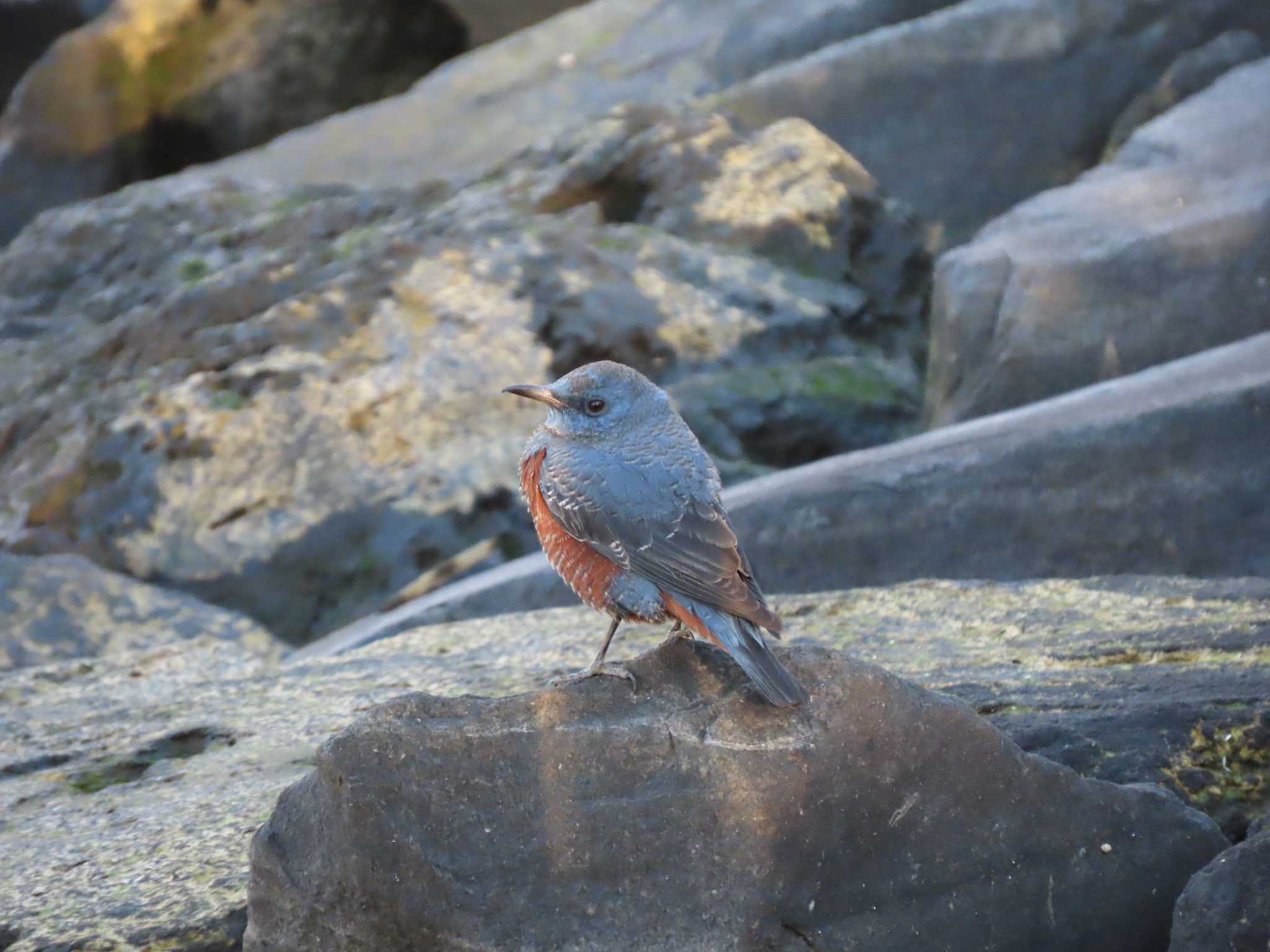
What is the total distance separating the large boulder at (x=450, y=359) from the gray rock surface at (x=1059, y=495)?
1514 millimetres

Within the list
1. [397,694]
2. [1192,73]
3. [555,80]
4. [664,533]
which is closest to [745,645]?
[664,533]

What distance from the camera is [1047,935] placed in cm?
328

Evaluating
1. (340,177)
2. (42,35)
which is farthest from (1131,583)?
(42,35)

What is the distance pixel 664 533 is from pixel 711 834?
34.5 inches

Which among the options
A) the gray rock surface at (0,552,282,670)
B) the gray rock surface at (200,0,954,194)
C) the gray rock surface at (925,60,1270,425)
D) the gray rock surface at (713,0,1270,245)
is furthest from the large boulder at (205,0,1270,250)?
the gray rock surface at (0,552,282,670)

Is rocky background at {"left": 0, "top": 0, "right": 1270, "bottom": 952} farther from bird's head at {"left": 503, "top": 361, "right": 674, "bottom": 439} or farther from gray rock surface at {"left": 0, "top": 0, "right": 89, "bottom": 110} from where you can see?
gray rock surface at {"left": 0, "top": 0, "right": 89, "bottom": 110}

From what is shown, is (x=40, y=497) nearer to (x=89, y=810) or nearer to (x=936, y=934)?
(x=89, y=810)

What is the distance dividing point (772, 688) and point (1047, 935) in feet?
2.65

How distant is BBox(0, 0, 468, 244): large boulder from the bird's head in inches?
395

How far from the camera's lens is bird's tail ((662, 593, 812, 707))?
3287 mm

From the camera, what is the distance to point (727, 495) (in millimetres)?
6023

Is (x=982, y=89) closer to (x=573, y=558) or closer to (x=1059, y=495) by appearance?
(x=1059, y=495)

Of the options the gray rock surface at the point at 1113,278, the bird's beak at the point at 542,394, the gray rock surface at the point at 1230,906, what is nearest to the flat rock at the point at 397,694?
the gray rock surface at the point at 1230,906

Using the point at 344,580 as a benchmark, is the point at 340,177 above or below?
above
